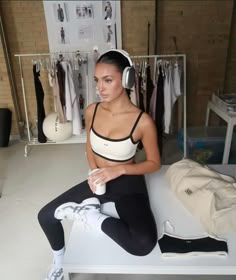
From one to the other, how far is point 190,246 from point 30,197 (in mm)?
1467

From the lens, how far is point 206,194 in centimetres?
111

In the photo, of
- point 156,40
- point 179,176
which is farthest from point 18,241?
point 156,40

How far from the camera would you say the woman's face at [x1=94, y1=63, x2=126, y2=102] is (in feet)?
3.70

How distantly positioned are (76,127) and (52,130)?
0.88ft

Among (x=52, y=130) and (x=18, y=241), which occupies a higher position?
(x=52, y=130)

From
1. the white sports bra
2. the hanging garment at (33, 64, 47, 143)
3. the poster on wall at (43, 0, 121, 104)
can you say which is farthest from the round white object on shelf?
the white sports bra

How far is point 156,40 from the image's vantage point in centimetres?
288

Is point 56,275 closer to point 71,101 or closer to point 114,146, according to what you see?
point 114,146

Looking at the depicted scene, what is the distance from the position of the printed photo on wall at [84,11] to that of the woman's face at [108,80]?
1.96 meters

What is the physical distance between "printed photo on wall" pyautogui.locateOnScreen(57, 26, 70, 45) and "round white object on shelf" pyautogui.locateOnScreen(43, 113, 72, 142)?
933mm

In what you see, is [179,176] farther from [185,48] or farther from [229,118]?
[185,48]

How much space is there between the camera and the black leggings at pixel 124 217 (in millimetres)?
983

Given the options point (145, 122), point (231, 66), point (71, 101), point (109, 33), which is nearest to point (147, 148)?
point (145, 122)

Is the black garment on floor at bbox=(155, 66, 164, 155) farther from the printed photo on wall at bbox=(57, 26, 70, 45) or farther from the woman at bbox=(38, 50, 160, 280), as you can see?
the printed photo on wall at bbox=(57, 26, 70, 45)
